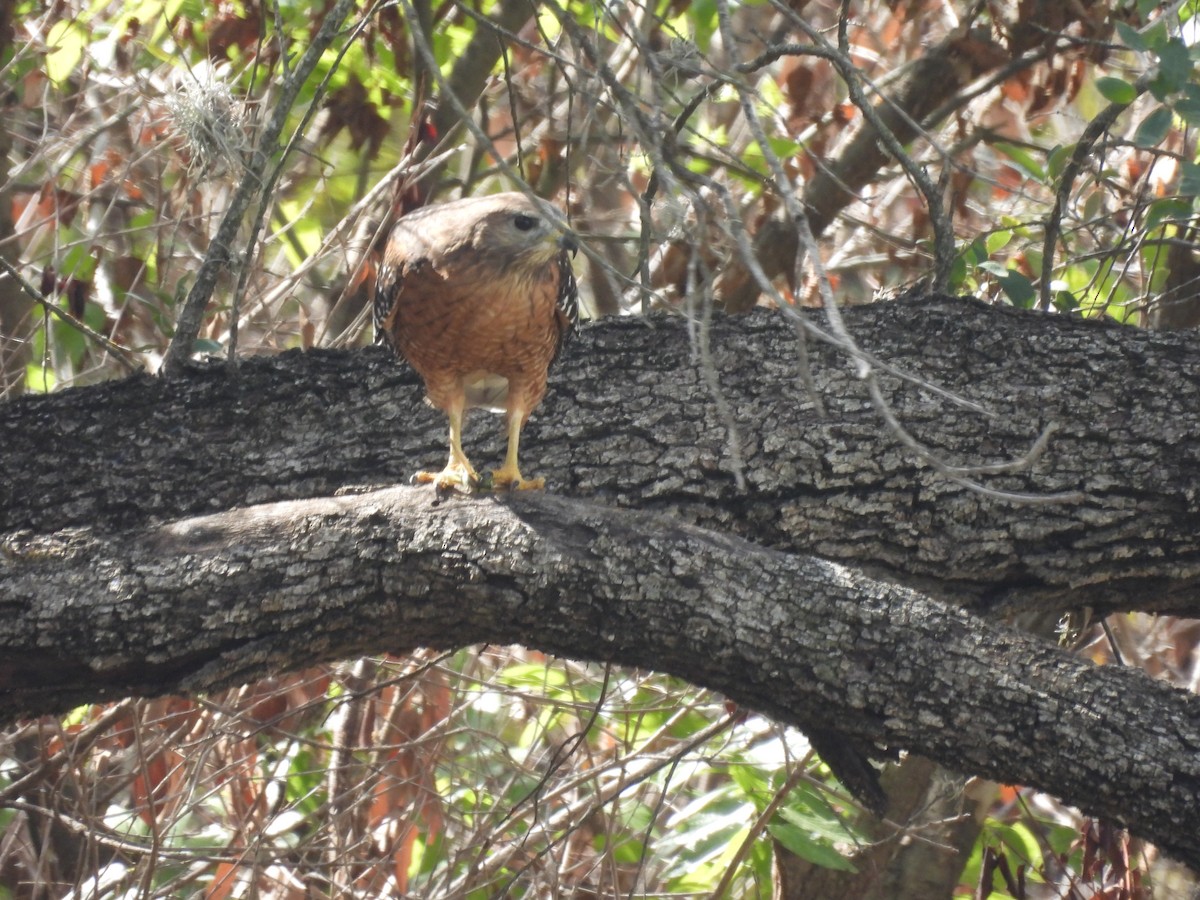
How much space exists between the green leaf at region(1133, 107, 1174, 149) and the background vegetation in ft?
0.07

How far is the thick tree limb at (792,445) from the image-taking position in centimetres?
288

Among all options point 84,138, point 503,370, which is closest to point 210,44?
point 84,138

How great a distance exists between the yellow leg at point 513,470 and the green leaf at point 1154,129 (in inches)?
72.2

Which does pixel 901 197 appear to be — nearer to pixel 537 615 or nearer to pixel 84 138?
pixel 84 138

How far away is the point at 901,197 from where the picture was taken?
22.2 feet

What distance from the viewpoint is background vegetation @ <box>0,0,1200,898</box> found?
3.71 meters

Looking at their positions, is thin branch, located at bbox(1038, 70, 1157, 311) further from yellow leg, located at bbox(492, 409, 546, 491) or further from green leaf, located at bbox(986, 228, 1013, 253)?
yellow leg, located at bbox(492, 409, 546, 491)

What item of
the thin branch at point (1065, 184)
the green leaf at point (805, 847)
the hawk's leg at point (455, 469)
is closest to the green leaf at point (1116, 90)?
the thin branch at point (1065, 184)

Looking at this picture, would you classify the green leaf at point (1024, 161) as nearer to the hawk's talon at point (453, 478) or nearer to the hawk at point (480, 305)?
the hawk at point (480, 305)

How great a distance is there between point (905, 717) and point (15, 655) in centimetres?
172

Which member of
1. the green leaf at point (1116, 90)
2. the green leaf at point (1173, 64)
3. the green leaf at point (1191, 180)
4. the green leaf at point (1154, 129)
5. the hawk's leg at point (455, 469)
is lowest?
the hawk's leg at point (455, 469)

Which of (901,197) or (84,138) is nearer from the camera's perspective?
(84,138)

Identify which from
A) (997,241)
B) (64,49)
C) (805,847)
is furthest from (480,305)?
(997,241)

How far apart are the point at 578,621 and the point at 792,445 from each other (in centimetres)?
80
